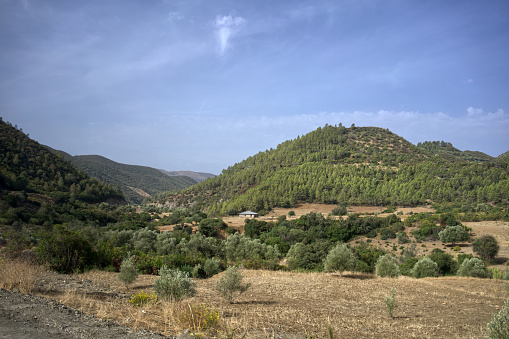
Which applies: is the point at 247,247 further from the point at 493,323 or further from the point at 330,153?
the point at 330,153

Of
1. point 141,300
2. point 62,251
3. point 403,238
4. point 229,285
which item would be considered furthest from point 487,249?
point 62,251

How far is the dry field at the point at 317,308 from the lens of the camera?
578 centimetres

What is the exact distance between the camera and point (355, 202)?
74.5 meters

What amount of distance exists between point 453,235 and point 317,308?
39.0 metres

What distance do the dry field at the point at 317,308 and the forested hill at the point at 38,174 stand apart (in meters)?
44.3

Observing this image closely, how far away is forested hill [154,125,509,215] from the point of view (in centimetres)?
6981

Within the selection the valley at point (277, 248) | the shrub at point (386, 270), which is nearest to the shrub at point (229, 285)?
the valley at point (277, 248)

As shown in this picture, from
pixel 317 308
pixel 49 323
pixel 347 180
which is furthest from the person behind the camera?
pixel 347 180

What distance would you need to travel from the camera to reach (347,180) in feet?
275

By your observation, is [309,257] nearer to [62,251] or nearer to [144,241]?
[62,251]

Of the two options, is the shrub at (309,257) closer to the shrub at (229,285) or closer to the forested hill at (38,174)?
the shrub at (229,285)

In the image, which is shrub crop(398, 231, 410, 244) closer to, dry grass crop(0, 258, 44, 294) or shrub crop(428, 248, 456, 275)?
shrub crop(428, 248, 456, 275)

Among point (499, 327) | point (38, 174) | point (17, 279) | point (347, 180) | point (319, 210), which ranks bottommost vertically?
point (319, 210)

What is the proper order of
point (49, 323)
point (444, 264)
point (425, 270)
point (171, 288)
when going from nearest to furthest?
point (49, 323) → point (171, 288) → point (425, 270) → point (444, 264)
